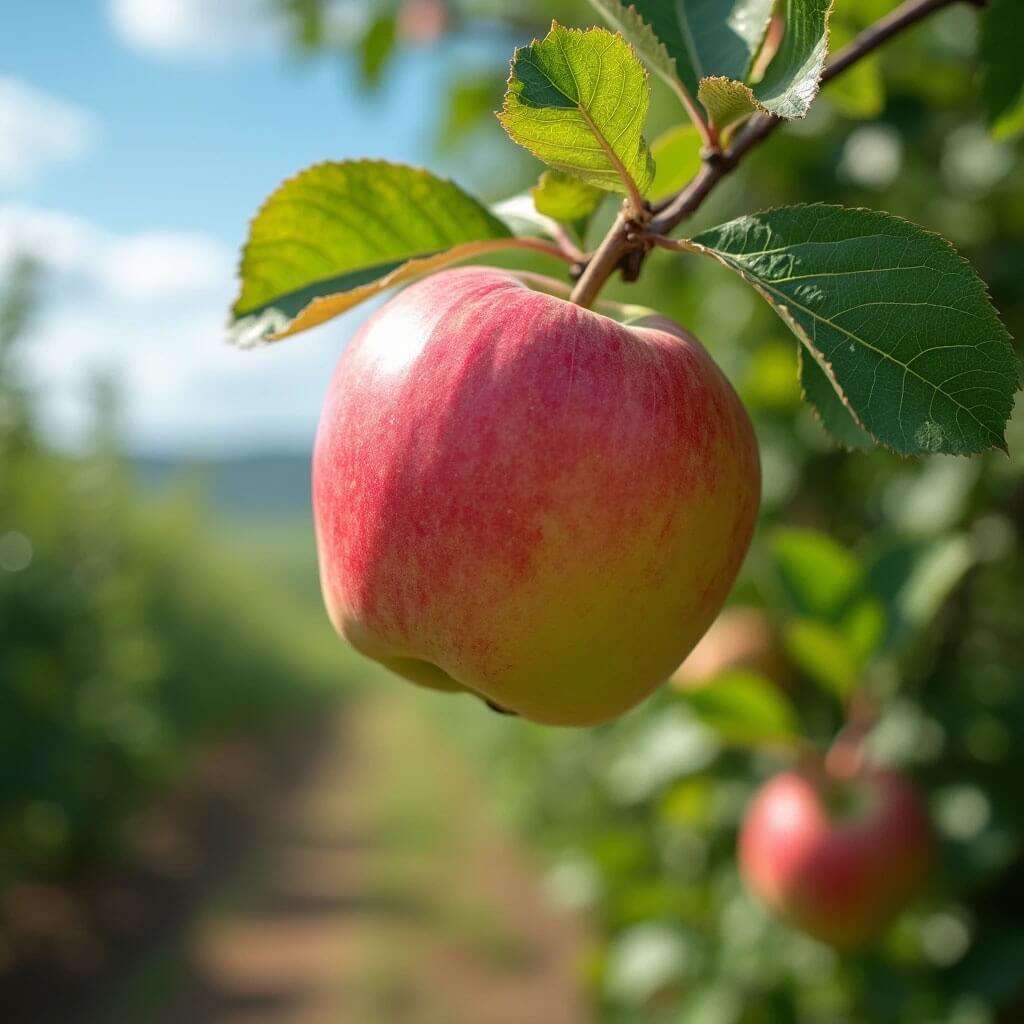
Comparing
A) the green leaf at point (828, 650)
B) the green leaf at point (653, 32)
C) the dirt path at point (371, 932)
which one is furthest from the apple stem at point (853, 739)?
the dirt path at point (371, 932)

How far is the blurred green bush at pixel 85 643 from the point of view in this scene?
491cm

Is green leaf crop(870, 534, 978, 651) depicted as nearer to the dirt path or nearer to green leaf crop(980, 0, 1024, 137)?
green leaf crop(980, 0, 1024, 137)

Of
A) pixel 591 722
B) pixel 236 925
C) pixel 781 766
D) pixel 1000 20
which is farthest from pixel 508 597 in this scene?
pixel 236 925

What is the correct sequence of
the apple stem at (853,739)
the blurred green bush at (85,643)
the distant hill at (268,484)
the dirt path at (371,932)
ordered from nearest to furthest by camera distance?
1. the apple stem at (853,739)
2. the dirt path at (371,932)
3. the blurred green bush at (85,643)
4. the distant hill at (268,484)

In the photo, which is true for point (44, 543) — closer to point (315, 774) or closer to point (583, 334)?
point (315, 774)

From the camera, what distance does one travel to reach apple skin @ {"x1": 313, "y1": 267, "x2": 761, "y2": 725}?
19.3 inches

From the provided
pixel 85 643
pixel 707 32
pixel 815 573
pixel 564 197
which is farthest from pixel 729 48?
pixel 85 643

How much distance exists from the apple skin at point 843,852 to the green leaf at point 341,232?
33.6 inches

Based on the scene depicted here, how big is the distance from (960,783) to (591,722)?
95cm

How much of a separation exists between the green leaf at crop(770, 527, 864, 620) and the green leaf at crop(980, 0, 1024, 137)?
0.53 metres

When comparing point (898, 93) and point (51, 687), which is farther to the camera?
point (51, 687)

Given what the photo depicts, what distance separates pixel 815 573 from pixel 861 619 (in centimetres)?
7

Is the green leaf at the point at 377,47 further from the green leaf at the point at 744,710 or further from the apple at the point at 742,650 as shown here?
the green leaf at the point at 744,710

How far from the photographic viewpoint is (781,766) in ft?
4.92
